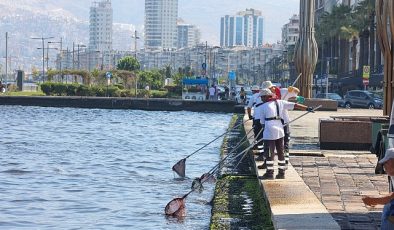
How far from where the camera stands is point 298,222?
12.1 metres

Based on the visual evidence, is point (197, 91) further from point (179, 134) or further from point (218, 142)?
point (218, 142)

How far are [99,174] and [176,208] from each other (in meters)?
7.99

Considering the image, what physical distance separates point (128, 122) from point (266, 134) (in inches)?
1505

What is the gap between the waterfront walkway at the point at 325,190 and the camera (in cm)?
1254

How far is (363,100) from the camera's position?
203 ft

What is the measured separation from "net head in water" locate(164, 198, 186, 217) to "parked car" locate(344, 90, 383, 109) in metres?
44.1

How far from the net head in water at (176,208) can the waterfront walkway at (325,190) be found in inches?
52.0

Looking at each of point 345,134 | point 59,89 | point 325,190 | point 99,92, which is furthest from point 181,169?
point 59,89

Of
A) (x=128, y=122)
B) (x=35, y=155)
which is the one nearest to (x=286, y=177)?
(x=35, y=155)

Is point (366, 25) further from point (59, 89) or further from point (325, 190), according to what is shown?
point (325, 190)

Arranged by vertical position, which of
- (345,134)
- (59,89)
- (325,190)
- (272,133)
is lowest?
(59,89)

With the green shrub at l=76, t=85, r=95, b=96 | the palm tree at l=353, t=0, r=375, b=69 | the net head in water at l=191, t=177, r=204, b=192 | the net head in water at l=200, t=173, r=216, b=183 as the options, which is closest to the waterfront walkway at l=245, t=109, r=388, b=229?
the net head in water at l=200, t=173, r=216, b=183

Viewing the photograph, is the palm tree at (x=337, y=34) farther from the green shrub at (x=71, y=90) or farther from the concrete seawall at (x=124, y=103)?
the green shrub at (x=71, y=90)

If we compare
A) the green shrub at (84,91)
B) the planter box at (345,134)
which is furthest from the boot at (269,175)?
the green shrub at (84,91)
